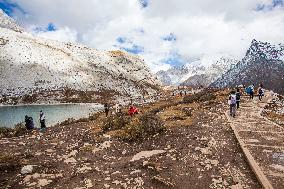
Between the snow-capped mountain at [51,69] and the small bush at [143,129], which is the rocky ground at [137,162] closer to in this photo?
the small bush at [143,129]

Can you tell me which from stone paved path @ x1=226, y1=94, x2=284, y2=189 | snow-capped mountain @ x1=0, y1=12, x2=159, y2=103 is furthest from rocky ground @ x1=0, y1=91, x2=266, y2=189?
snow-capped mountain @ x1=0, y1=12, x2=159, y2=103

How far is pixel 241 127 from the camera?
24.1 m

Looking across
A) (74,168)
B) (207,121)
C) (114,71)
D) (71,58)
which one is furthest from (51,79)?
(74,168)

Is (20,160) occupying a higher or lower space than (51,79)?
lower

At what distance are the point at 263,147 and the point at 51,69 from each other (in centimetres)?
12320

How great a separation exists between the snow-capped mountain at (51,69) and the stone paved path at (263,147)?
9265 cm

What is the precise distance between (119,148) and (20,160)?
5.53 metres

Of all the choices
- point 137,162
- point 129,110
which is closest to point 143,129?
point 137,162

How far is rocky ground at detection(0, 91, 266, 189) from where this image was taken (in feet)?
46.4

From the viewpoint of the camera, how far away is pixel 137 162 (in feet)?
55.5

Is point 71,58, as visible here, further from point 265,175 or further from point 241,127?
point 265,175

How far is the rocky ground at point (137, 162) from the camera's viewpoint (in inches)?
557

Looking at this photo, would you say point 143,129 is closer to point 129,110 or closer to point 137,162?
point 137,162

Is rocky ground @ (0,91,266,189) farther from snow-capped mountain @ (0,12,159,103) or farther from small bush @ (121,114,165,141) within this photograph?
snow-capped mountain @ (0,12,159,103)
